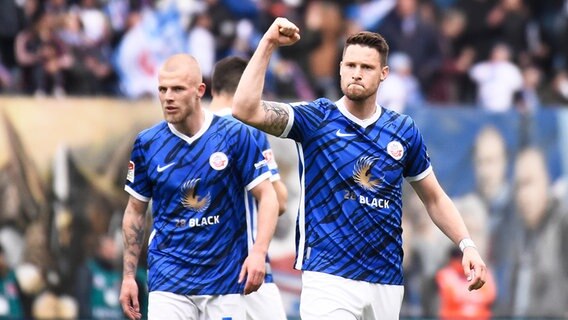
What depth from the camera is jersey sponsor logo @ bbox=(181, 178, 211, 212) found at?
8.05 m

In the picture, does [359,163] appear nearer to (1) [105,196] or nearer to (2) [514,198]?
(1) [105,196]

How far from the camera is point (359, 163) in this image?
7473mm

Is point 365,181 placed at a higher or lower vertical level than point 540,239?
higher

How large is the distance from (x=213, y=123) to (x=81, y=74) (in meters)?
6.80

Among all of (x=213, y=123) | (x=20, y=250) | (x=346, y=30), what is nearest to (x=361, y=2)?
(x=346, y=30)

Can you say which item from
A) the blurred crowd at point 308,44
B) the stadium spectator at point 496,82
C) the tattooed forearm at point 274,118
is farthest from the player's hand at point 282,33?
the stadium spectator at point 496,82

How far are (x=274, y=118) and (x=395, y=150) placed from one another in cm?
89

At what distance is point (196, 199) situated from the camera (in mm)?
8055

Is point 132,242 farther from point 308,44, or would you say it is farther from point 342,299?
point 308,44

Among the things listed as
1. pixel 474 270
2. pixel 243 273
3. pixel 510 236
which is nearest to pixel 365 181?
pixel 474 270

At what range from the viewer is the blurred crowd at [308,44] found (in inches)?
574

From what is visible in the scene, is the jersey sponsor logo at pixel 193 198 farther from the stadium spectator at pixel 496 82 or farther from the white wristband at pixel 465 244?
the stadium spectator at pixel 496 82

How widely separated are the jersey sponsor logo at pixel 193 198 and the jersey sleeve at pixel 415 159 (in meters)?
1.35

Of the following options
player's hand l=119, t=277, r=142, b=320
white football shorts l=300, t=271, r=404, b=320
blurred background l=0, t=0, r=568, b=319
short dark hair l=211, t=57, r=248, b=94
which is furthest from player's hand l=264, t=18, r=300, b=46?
blurred background l=0, t=0, r=568, b=319
